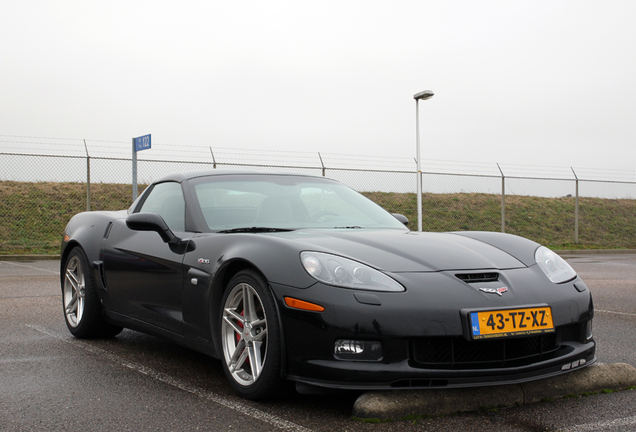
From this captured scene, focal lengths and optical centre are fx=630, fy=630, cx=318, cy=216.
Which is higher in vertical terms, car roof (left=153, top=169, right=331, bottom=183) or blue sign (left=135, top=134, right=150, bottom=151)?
blue sign (left=135, top=134, right=150, bottom=151)

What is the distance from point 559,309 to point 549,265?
463 millimetres

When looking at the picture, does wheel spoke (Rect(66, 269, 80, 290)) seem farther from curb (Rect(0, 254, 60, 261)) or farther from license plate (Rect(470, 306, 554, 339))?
curb (Rect(0, 254, 60, 261))

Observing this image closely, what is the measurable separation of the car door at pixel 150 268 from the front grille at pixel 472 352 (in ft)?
5.22

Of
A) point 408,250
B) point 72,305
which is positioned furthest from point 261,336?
point 72,305

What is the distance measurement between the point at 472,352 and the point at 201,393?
1466 millimetres

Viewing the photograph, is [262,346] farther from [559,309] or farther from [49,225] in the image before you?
[49,225]

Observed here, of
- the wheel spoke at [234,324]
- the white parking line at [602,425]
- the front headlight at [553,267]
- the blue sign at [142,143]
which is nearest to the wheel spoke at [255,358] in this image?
the wheel spoke at [234,324]

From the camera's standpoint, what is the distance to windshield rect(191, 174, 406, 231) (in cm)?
409

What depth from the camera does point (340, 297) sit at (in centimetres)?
288

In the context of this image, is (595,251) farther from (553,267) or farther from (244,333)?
(244,333)

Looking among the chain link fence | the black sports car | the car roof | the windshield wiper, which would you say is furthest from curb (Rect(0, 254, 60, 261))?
the windshield wiper

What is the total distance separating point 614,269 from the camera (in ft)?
40.0

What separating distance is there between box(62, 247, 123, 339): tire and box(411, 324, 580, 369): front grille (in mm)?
2922

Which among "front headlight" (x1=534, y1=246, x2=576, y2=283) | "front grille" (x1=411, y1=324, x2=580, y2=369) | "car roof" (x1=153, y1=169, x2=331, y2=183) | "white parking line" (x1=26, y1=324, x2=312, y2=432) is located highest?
"car roof" (x1=153, y1=169, x2=331, y2=183)
